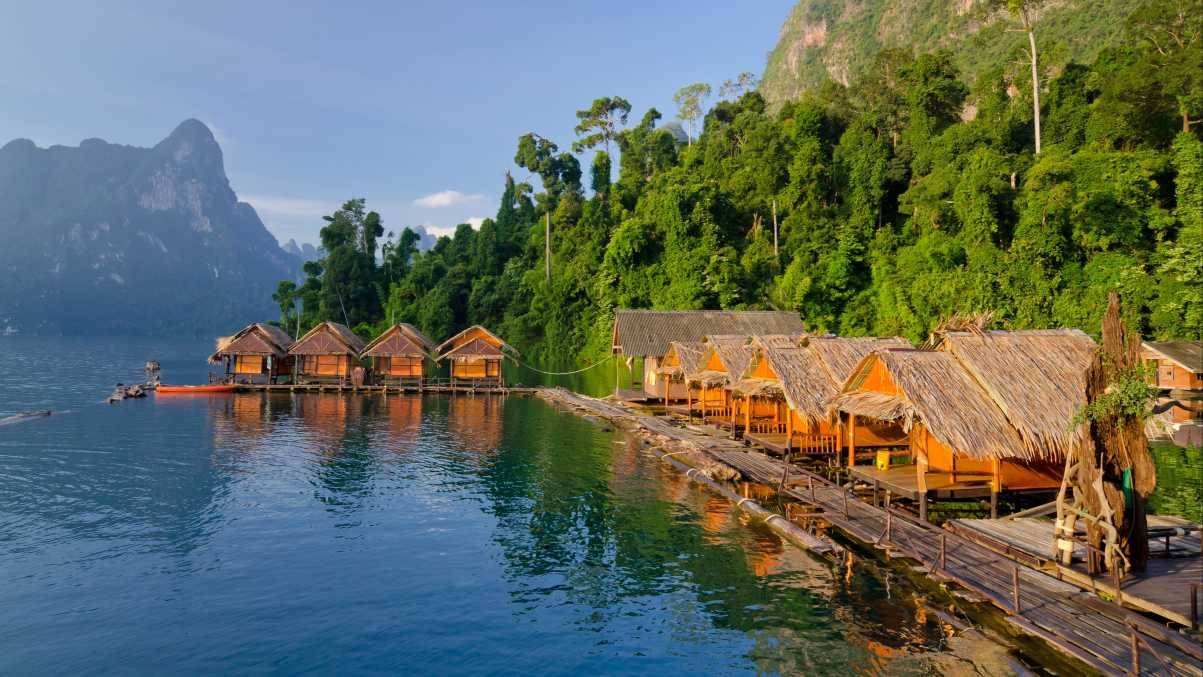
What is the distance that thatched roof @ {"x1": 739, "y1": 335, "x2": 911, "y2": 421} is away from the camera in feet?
75.2

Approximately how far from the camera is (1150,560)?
1293 centimetres

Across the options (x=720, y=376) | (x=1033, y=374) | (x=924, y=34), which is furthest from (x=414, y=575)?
(x=924, y=34)

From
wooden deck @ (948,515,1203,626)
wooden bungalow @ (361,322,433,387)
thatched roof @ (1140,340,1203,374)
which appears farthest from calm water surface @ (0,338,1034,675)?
thatched roof @ (1140,340,1203,374)

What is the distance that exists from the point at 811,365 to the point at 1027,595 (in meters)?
13.3

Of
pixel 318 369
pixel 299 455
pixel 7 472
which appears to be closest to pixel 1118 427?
pixel 299 455

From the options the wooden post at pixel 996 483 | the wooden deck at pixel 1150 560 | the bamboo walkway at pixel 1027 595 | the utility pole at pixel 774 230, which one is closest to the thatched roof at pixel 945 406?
the wooden post at pixel 996 483

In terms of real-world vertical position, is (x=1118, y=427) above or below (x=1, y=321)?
below

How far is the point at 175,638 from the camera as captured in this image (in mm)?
12102

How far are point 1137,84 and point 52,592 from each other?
198 ft

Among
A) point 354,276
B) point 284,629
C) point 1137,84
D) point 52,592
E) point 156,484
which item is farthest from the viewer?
point 354,276

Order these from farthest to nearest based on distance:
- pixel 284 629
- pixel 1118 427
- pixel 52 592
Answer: pixel 52 592
pixel 284 629
pixel 1118 427

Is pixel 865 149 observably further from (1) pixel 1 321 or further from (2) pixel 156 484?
(1) pixel 1 321

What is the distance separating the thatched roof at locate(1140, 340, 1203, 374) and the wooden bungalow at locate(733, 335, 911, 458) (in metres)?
23.9

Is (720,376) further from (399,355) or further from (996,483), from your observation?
(399,355)
